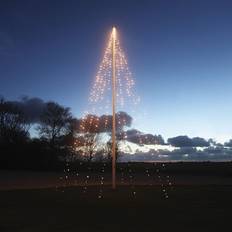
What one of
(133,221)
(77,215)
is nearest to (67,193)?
(77,215)

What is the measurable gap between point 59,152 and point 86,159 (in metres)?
4.42

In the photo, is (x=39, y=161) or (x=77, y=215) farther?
(x=39, y=161)

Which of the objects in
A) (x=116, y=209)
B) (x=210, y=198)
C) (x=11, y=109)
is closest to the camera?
(x=116, y=209)

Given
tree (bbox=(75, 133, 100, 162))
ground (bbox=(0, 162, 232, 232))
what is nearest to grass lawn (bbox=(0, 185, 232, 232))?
ground (bbox=(0, 162, 232, 232))

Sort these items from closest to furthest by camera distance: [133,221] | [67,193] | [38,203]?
[133,221], [38,203], [67,193]

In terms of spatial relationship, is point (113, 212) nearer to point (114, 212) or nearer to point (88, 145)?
point (114, 212)

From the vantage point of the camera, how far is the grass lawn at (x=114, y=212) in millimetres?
14969


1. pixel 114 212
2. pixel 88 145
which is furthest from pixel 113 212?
pixel 88 145

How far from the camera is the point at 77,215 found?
17.5m

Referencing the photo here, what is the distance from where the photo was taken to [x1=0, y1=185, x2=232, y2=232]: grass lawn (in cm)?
1497

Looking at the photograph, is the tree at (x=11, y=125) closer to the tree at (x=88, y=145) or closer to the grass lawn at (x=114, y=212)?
the tree at (x=88, y=145)

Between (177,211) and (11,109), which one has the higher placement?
(11,109)

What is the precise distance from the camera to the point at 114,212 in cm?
1831

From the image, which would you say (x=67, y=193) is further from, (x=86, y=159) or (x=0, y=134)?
(x=0, y=134)
